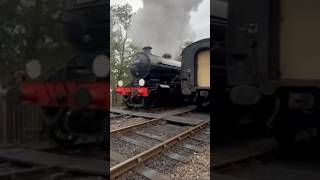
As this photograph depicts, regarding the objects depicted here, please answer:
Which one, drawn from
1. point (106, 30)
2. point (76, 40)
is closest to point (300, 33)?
point (106, 30)

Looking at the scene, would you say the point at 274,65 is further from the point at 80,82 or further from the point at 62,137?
the point at 62,137

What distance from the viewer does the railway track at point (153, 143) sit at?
3.51m

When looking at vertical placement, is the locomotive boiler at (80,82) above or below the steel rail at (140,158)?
above

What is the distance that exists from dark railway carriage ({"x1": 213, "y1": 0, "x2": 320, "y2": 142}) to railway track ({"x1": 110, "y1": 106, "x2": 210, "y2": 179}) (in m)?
2.07

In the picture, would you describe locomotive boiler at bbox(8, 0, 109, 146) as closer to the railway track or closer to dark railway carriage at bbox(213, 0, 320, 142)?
dark railway carriage at bbox(213, 0, 320, 142)

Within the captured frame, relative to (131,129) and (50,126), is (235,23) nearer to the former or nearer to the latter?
(50,126)

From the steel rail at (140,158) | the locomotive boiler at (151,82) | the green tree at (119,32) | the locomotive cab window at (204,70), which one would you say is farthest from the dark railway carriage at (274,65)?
the locomotive boiler at (151,82)

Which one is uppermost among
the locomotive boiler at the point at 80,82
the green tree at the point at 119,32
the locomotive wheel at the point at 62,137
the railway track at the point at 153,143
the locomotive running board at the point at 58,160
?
the green tree at the point at 119,32

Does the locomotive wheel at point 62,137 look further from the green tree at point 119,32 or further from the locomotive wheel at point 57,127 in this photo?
the green tree at point 119,32

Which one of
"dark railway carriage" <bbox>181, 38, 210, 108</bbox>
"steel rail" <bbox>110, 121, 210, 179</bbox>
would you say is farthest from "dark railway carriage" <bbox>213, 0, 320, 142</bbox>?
"steel rail" <bbox>110, 121, 210, 179</bbox>

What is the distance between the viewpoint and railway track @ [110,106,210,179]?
11.5 ft

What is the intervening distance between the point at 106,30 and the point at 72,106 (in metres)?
0.35

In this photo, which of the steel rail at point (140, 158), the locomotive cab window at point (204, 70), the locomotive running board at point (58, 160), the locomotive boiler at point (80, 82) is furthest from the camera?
the steel rail at point (140, 158)

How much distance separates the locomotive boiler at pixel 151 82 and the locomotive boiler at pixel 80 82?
831 centimetres
